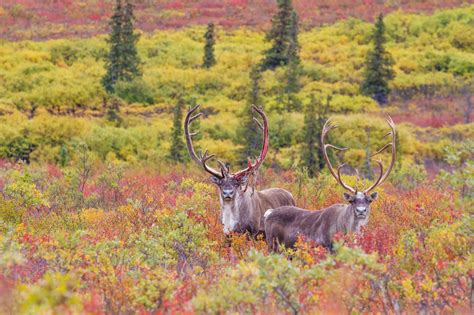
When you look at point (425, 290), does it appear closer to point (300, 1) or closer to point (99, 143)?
point (99, 143)

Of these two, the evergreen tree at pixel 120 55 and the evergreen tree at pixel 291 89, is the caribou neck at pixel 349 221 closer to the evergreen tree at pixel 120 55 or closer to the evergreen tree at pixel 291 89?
the evergreen tree at pixel 291 89

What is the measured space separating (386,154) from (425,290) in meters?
20.8

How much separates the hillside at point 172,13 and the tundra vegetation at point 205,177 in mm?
447

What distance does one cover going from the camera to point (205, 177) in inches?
712

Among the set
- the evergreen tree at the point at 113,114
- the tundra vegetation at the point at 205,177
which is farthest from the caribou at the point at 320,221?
the evergreen tree at the point at 113,114

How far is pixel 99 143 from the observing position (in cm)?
2580

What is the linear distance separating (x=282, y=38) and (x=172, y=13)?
14878 mm

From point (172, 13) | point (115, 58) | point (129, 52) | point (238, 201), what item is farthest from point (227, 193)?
point (172, 13)

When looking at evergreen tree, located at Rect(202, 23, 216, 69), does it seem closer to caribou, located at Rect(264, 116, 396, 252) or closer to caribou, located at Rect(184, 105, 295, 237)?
caribou, located at Rect(184, 105, 295, 237)

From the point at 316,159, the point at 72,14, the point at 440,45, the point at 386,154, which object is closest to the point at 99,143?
the point at 316,159

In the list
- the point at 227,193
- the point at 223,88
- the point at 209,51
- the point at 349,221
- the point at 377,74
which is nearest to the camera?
the point at 349,221

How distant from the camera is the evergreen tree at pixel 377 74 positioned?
120ft

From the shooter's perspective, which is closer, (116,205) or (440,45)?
(116,205)

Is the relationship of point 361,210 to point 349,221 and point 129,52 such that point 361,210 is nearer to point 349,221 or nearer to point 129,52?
point 349,221
